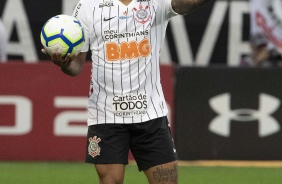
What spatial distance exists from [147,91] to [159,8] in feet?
2.10

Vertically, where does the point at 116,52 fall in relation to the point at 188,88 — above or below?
above

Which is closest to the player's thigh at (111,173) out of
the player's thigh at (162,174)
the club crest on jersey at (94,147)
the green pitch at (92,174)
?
the club crest on jersey at (94,147)

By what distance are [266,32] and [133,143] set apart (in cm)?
798

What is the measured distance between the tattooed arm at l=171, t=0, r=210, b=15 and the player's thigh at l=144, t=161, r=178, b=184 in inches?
45.7

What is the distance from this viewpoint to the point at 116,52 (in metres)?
7.08

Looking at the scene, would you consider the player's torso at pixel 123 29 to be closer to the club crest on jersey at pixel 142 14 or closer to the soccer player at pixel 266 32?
the club crest on jersey at pixel 142 14

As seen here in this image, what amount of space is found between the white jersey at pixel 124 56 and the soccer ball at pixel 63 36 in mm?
202

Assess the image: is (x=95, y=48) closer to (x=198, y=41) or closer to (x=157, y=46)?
(x=157, y=46)

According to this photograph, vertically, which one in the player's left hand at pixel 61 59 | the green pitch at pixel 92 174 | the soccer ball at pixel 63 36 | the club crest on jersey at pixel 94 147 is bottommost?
the green pitch at pixel 92 174

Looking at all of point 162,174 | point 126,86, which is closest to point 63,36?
Result: point 126,86

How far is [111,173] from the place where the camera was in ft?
23.1

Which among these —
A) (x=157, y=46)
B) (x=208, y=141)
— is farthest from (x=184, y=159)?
(x=157, y=46)

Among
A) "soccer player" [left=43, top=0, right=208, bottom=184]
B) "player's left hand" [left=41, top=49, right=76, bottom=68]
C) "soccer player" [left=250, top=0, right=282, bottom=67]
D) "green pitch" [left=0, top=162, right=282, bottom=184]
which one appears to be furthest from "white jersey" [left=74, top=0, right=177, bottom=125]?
"soccer player" [left=250, top=0, right=282, bottom=67]

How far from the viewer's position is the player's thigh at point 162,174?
7.08m
